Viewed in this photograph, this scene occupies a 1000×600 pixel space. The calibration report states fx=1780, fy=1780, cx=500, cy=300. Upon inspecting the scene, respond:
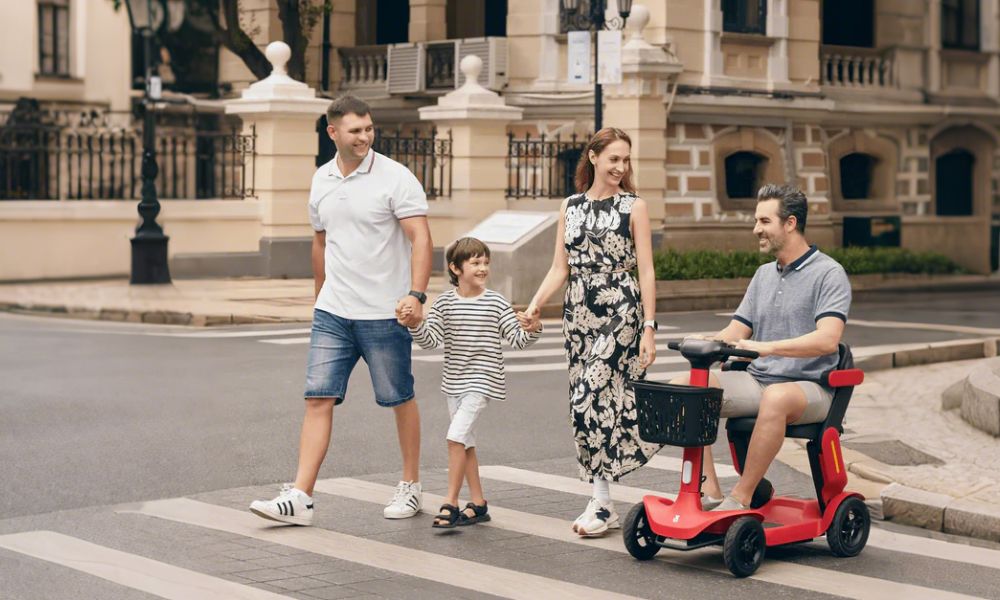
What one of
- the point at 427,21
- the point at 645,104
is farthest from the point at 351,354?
the point at 427,21

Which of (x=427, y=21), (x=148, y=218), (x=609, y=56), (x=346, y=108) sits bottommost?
(x=148, y=218)

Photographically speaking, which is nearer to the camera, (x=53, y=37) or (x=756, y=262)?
(x=756, y=262)

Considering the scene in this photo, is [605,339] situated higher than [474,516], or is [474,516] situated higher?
[605,339]

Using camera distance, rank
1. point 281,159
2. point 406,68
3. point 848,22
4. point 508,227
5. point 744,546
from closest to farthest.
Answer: point 744,546
point 508,227
point 281,159
point 406,68
point 848,22

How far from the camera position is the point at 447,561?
7793 millimetres

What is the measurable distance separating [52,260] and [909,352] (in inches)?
526

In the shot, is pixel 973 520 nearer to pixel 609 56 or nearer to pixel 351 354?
pixel 351 354

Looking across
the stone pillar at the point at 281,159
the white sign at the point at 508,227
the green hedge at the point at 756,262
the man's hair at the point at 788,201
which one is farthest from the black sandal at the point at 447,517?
the stone pillar at the point at 281,159

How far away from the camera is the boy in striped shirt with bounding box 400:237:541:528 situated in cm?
869

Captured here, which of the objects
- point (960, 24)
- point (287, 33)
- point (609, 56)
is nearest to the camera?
point (609, 56)

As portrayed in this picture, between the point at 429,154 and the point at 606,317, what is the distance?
59.9ft

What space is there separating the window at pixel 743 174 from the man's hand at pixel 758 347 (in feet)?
69.6

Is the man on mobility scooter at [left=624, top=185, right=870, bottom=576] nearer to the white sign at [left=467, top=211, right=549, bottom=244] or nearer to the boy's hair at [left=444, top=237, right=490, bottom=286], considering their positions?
the boy's hair at [left=444, top=237, right=490, bottom=286]

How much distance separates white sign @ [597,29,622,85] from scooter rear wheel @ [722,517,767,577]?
15.9 metres
